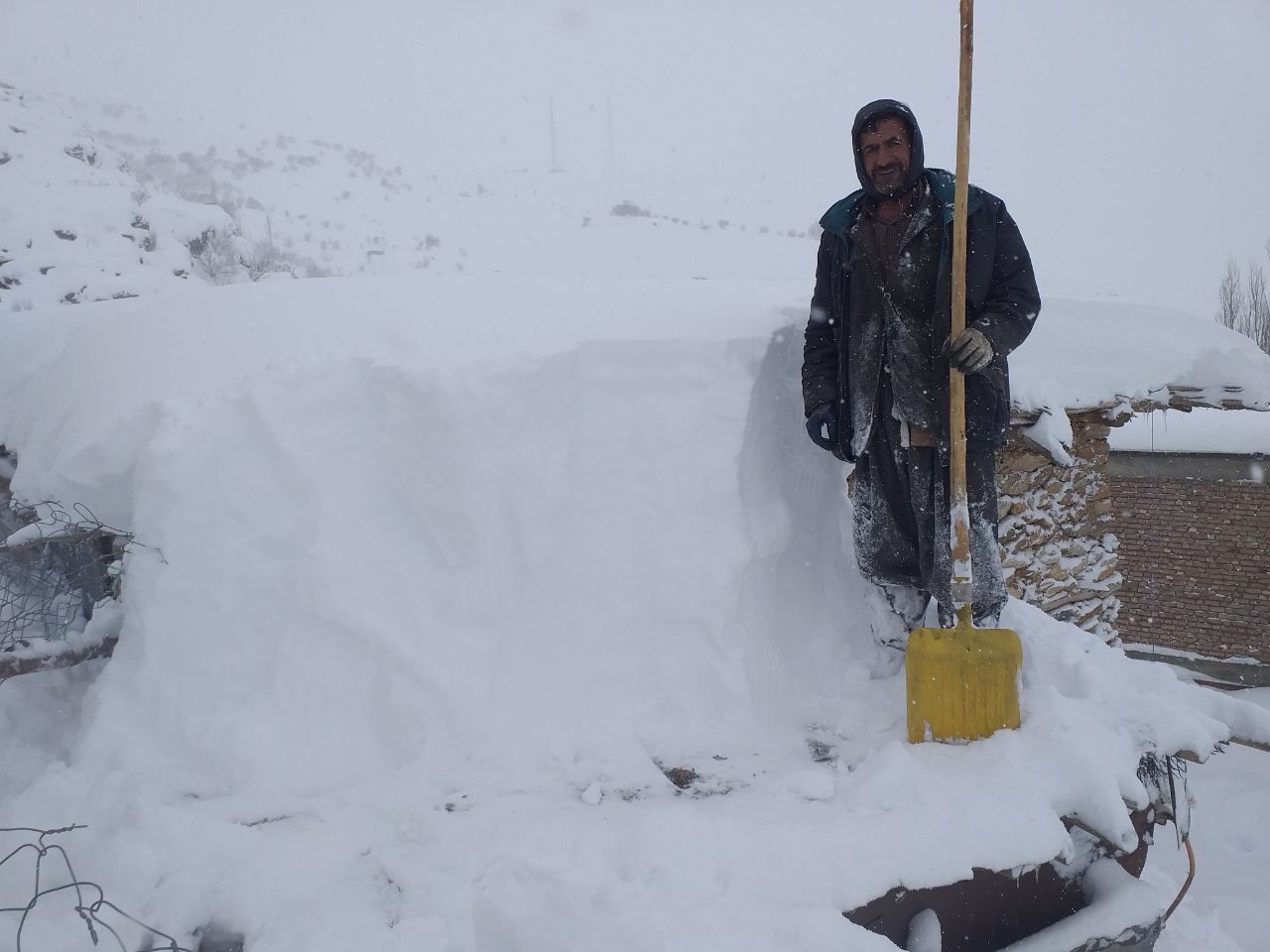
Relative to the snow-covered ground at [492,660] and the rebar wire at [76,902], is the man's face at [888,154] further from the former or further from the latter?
the rebar wire at [76,902]

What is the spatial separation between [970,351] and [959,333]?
67mm

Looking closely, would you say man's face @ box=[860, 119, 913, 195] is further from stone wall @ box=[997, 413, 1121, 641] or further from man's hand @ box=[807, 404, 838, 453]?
stone wall @ box=[997, 413, 1121, 641]

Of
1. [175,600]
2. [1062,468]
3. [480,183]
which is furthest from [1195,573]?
[480,183]

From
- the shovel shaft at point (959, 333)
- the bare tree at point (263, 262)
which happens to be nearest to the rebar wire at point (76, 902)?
the shovel shaft at point (959, 333)

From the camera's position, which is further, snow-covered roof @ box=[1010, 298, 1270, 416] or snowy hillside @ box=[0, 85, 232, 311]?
snowy hillside @ box=[0, 85, 232, 311]

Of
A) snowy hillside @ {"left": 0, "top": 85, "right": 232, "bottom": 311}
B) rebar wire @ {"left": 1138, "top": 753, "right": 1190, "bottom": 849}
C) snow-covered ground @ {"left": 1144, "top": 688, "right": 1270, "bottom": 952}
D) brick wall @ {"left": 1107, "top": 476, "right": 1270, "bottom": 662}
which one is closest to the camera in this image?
rebar wire @ {"left": 1138, "top": 753, "right": 1190, "bottom": 849}

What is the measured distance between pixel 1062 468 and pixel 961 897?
3799mm

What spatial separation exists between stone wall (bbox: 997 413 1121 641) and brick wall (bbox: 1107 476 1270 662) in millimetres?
4639

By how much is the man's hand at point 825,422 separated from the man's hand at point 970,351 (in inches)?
18.0

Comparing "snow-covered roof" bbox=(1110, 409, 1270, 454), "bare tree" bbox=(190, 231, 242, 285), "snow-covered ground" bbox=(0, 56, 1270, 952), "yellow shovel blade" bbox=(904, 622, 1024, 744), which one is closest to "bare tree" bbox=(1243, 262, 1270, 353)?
"snow-covered roof" bbox=(1110, 409, 1270, 454)

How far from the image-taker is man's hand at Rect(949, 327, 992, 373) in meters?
2.21

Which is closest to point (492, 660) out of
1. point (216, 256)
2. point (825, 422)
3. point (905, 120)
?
point (825, 422)

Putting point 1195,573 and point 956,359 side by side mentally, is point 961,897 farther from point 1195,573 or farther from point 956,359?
point 1195,573

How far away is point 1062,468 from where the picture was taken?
4.92 metres
